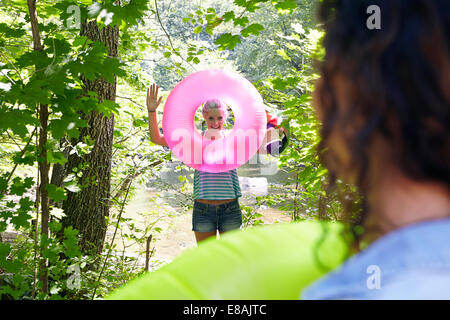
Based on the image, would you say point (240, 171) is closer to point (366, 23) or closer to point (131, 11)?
point (131, 11)

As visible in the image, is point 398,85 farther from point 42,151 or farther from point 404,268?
point 42,151

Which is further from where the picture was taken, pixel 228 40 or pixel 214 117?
pixel 214 117

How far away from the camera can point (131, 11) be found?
1755 millimetres

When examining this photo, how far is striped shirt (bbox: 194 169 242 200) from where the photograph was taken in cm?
252

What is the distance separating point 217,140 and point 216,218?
528mm

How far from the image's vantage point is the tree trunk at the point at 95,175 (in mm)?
3193

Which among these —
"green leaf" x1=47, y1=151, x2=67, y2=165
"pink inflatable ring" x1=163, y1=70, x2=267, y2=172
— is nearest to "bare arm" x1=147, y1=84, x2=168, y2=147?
"pink inflatable ring" x1=163, y1=70, x2=267, y2=172

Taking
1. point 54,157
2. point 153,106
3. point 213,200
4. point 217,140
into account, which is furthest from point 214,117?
point 54,157

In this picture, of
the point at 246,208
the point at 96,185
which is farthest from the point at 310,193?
the point at 96,185

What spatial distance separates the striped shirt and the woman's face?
1.18 ft

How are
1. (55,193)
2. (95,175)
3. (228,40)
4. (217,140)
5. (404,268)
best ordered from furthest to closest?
(95,175), (217,140), (228,40), (55,193), (404,268)

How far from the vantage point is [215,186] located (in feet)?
8.29

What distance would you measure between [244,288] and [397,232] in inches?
14.9
